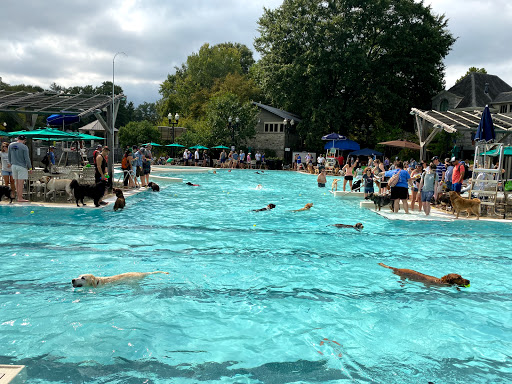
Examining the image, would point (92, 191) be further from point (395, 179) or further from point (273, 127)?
point (273, 127)

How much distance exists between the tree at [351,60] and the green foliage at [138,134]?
13170 mm

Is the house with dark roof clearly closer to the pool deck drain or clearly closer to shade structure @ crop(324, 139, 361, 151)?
shade structure @ crop(324, 139, 361, 151)

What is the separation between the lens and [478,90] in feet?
124

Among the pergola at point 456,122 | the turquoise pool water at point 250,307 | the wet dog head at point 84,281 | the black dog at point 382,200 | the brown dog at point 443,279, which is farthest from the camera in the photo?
the pergola at point 456,122

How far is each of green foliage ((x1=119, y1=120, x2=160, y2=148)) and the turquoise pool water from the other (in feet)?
103

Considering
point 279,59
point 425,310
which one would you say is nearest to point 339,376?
point 425,310

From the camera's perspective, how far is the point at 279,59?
41.0 m

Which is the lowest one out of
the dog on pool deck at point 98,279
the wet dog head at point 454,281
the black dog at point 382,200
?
the dog on pool deck at point 98,279

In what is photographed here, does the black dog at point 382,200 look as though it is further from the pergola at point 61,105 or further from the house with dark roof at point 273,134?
the house with dark roof at point 273,134

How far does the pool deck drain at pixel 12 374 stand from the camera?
10.7ft

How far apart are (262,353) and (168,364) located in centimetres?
104

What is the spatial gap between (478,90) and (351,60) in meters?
12.9

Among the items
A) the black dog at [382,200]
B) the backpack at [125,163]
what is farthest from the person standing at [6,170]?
the black dog at [382,200]

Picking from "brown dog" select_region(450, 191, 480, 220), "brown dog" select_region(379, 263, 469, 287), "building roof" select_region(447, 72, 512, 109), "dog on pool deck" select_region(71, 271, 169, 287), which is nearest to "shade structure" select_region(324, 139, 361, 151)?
"building roof" select_region(447, 72, 512, 109)
